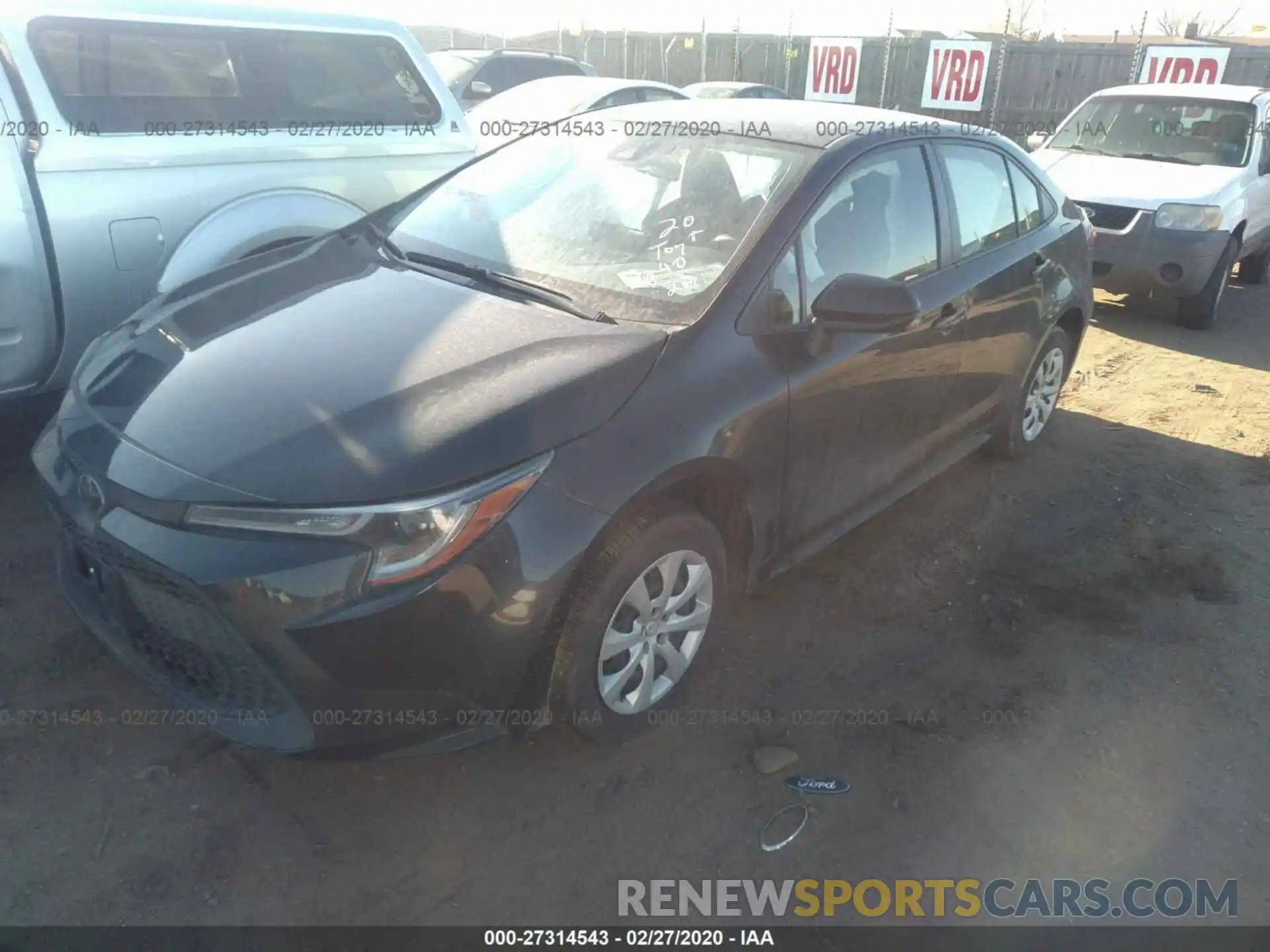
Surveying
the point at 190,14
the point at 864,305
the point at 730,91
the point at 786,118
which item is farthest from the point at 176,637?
the point at 730,91

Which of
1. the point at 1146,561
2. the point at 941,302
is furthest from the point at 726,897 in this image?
the point at 1146,561

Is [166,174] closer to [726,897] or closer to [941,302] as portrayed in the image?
[941,302]

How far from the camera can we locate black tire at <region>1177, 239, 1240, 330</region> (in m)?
7.33

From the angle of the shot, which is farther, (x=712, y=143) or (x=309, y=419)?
(x=712, y=143)

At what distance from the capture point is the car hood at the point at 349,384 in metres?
2.27

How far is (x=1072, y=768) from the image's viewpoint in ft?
9.61

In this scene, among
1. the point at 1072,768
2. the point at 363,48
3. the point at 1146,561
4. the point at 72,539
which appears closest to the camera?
→ the point at 72,539

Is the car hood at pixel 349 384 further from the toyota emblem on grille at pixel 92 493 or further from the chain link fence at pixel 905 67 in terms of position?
the chain link fence at pixel 905 67

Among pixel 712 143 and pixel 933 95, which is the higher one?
pixel 712 143

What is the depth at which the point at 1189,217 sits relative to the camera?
713cm

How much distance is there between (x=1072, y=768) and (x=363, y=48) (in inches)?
192

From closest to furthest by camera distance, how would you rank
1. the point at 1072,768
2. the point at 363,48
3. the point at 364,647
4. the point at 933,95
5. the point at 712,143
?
the point at 364,647, the point at 1072,768, the point at 712,143, the point at 363,48, the point at 933,95

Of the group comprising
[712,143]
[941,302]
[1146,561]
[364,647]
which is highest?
[712,143]

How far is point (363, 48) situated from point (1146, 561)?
15.5 ft
